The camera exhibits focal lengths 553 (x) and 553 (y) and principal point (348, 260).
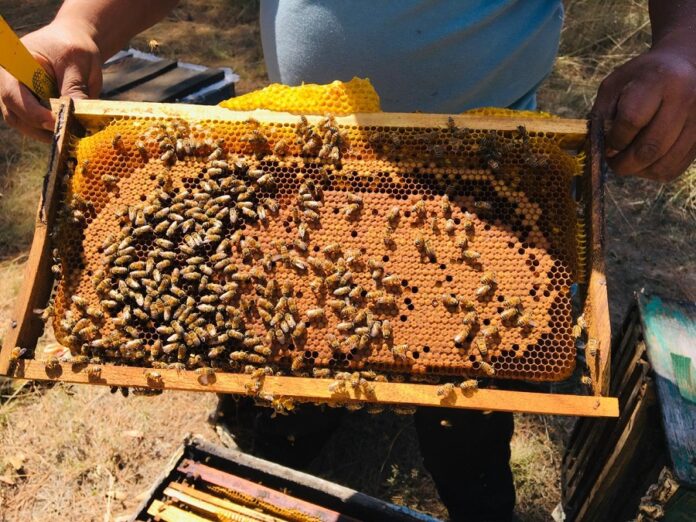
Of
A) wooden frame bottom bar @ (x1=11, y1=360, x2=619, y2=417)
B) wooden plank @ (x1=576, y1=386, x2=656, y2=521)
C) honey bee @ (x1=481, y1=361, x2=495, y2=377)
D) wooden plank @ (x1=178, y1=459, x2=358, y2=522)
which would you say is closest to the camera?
wooden frame bottom bar @ (x1=11, y1=360, x2=619, y2=417)

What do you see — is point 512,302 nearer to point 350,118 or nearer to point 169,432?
point 350,118

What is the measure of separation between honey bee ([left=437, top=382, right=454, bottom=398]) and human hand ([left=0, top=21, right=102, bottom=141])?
2.52 metres

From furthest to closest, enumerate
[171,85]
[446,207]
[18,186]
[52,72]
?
1. [18,186]
2. [171,85]
3. [52,72]
4. [446,207]

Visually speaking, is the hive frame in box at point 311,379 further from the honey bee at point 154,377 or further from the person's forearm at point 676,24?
the person's forearm at point 676,24

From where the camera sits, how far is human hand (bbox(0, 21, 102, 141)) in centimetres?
302

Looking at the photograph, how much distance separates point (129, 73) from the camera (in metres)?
6.75

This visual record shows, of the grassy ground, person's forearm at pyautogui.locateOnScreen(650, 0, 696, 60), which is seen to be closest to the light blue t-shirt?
person's forearm at pyautogui.locateOnScreen(650, 0, 696, 60)

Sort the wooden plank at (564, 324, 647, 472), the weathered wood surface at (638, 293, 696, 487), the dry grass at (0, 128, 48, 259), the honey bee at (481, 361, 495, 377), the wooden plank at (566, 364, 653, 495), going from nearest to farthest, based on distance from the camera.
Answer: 1. the honey bee at (481, 361, 495, 377)
2. the weathered wood surface at (638, 293, 696, 487)
3. the wooden plank at (566, 364, 653, 495)
4. the wooden plank at (564, 324, 647, 472)
5. the dry grass at (0, 128, 48, 259)

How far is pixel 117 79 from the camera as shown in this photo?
662cm

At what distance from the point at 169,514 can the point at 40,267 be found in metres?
1.86

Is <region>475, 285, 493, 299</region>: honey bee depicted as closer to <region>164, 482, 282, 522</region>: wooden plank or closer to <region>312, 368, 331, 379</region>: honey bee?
<region>312, 368, 331, 379</region>: honey bee

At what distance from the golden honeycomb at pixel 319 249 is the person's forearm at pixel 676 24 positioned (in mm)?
656

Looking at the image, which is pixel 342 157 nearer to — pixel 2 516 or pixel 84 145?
pixel 84 145

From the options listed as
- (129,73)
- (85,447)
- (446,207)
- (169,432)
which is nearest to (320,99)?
(446,207)
